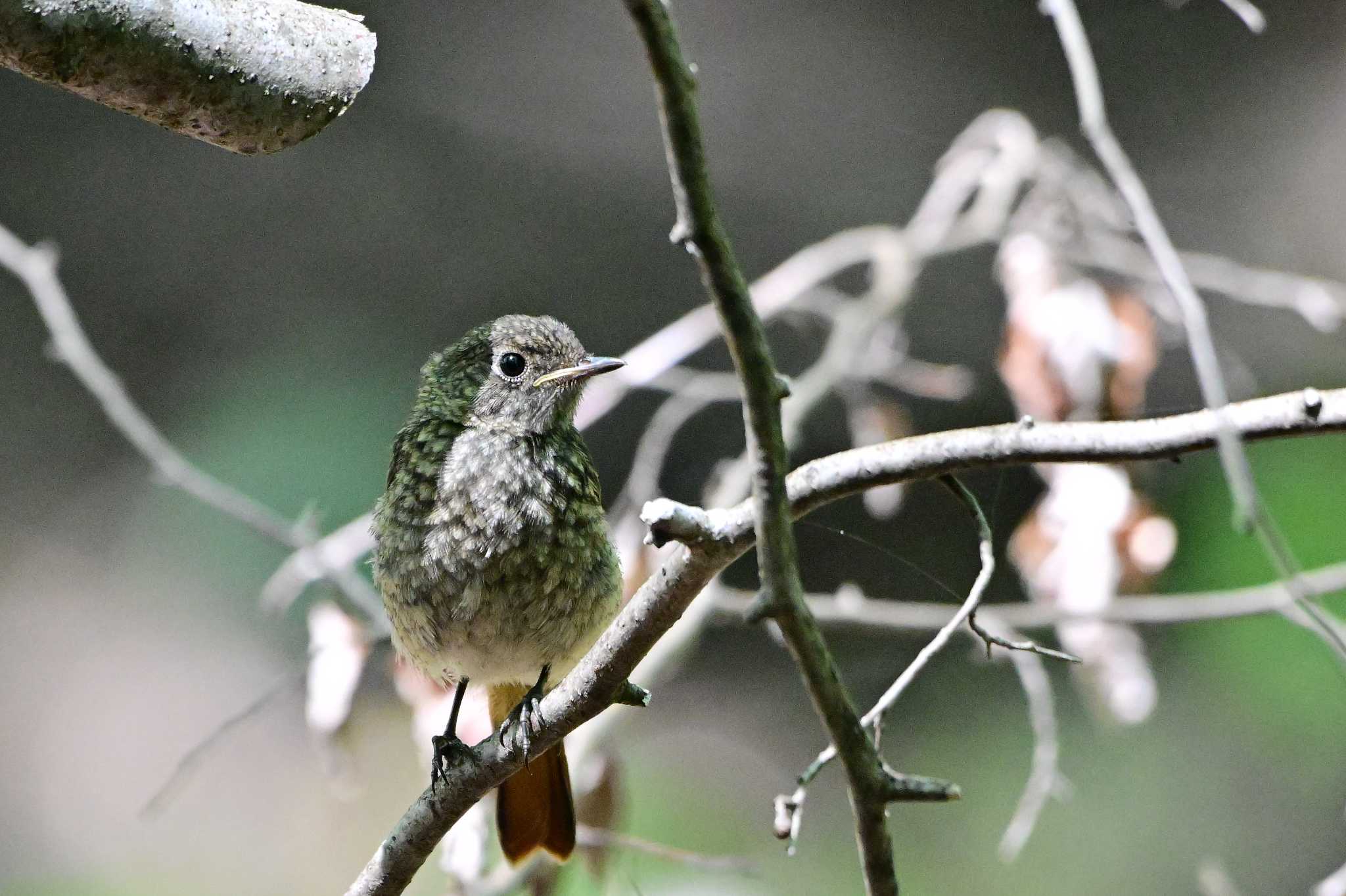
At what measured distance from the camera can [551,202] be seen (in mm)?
5422

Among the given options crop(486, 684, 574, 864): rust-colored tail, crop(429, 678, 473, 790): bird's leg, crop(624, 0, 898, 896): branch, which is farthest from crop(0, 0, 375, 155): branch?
crop(486, 684, 574, 864): rust-colored tail

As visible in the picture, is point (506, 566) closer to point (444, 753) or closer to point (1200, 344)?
point (444, 753)

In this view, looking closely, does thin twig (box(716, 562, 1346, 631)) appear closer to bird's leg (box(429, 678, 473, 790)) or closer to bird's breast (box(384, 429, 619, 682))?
bird's breast (box(384, 429, 619, 682))

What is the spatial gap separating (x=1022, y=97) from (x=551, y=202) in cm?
177

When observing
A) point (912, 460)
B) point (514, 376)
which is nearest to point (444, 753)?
point (514, 376)

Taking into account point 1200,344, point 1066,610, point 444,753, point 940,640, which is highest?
point 1066,610

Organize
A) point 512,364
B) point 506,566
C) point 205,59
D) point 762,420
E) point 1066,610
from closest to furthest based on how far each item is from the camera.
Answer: point 762,420
point 205,59
point 506,566
point 512,364
point 1066,610

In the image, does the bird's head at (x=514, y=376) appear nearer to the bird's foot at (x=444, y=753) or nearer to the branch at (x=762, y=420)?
the bird's foot at (x=444, y=753)

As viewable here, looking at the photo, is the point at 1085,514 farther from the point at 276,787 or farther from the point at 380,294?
the point at 276,787

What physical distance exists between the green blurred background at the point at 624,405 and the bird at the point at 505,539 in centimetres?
187

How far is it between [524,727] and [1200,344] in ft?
3.24

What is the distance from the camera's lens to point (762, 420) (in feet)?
3.76

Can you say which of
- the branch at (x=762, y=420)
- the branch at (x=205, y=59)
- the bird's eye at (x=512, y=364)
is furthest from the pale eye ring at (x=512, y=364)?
the branch at (x=762, y=420)

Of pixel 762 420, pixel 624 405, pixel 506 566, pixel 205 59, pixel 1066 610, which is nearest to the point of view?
pixel 762 420
